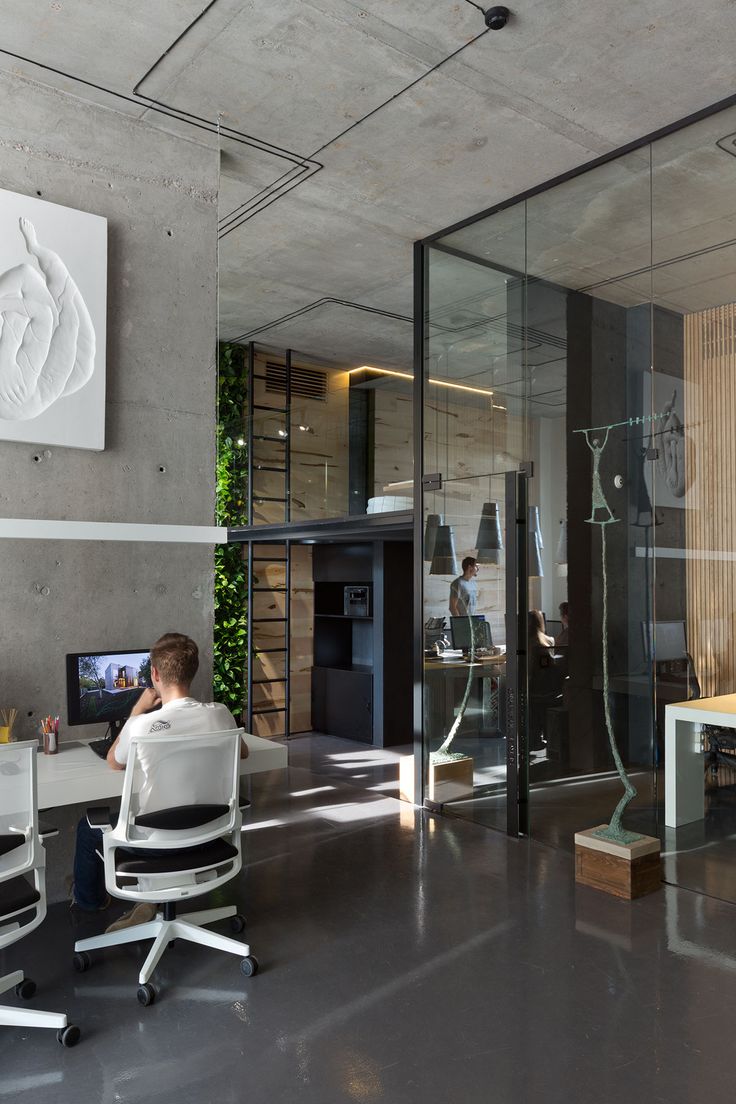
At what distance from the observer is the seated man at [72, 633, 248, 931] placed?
353cm

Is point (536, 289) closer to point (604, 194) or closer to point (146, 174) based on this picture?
point (604, 194)

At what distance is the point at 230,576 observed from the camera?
9.41 m

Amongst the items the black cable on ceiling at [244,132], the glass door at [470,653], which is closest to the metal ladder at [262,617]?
the black cable on ceiling at [244,132]

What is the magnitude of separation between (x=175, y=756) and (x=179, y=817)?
24 cm

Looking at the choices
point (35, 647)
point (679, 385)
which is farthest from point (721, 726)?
point (35, 647)

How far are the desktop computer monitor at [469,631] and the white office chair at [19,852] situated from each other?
11.2ft

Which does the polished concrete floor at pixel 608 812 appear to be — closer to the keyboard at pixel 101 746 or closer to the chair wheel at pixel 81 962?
the keyboard at pixel 101 746

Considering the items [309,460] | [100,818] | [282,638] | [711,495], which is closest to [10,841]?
[100,818]

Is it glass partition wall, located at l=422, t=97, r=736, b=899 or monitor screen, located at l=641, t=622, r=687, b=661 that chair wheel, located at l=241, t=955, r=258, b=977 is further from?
monitor screen, located at l=641, t=622, r=687, b=661

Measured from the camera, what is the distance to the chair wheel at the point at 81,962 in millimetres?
3543

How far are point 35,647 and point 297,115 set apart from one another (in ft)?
10.6

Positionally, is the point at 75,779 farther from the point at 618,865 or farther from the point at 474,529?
the point at 474,529

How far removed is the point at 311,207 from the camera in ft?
19.4

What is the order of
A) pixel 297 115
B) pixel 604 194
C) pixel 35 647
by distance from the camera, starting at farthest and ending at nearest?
pixel 604 194, pixel 297 115, pixel 35 647
